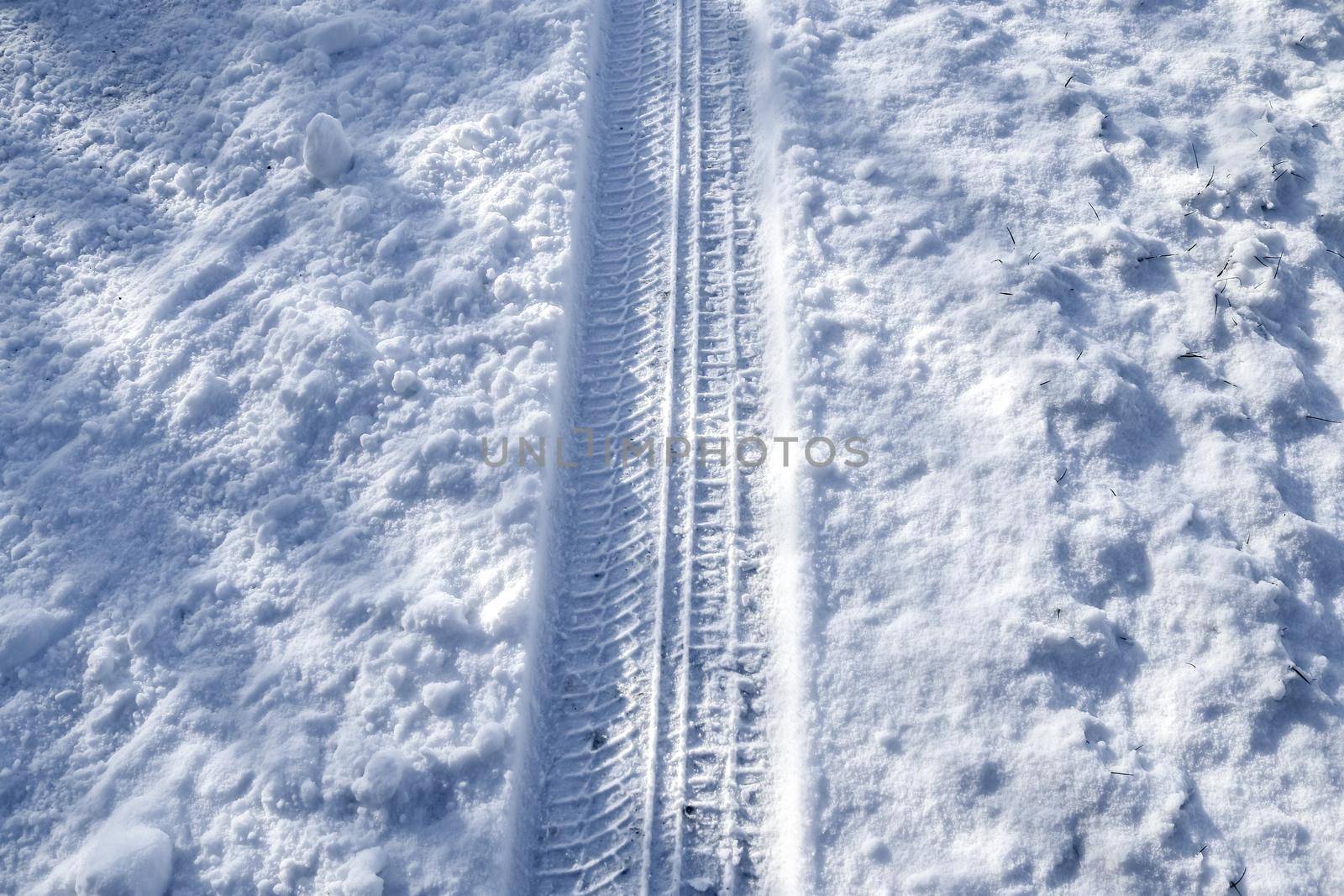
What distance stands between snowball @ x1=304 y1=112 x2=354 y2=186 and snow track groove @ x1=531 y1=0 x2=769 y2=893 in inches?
48.0

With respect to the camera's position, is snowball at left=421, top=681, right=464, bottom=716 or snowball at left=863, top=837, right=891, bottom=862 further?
snowball at left=421, top=681, right=464, bottom=716

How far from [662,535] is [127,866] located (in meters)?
1.90

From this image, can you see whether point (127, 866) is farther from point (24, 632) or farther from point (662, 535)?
point (662, 535)

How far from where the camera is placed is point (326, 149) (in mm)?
4312

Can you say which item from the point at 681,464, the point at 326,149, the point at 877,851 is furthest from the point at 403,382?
the point at 877,851

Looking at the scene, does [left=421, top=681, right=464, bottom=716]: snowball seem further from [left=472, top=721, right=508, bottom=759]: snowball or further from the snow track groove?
the snow track groove

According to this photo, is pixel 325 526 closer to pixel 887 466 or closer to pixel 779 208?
pixel 887 466

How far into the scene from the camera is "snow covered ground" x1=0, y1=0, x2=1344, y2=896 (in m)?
2.74

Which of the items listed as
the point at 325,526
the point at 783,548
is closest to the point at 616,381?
the point at 783,548

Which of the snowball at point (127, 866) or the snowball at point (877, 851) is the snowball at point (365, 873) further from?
the snowball at point (877, 851)

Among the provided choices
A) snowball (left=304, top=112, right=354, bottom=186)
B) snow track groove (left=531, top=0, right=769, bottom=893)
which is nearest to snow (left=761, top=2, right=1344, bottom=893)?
snow track groove (left=531, top=0, right=769, bottom=893)

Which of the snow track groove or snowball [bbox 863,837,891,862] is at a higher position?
the snow track groove

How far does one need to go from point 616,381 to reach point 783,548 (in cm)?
102

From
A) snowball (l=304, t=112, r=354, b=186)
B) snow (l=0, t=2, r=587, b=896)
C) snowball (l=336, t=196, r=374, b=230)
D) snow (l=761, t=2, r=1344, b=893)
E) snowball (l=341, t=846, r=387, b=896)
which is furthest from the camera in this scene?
snowball (l=304, t=112, r=354, b=186)
